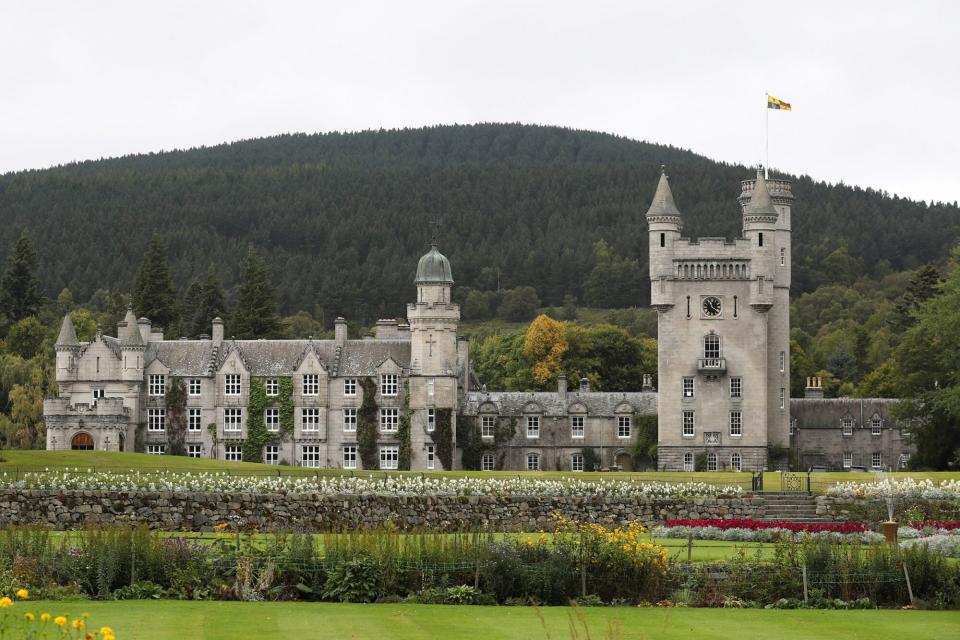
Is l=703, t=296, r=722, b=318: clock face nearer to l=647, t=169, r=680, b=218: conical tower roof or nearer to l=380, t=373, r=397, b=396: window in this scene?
l=647, t=169, r=680, b=218: conical tower roof

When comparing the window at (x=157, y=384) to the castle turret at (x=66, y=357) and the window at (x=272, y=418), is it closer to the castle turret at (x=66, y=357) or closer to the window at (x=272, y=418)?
the castle turret at (x=66, y=357)

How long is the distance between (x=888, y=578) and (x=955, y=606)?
1295 mm

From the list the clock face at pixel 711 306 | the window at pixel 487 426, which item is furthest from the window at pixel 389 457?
the clock face at pixel 711 306

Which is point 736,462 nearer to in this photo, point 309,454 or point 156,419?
point 309,454

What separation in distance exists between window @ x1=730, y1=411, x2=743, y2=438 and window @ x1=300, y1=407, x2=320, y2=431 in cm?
2101

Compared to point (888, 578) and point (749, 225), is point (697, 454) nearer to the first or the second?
point (749, 225)

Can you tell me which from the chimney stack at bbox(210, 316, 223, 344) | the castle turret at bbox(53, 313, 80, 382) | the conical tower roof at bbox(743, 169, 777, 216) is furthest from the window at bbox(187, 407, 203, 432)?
the conical tower roof at bbox(743, 169, 777, 216)

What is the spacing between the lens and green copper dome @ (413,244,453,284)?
84938 millimetres

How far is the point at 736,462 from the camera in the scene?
8369 cm

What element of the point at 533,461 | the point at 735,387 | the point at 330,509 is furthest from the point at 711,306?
the point at 330,509

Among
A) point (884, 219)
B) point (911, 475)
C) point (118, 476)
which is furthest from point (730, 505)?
point (884, 219)

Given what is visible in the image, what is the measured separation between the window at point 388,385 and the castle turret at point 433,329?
1470mm

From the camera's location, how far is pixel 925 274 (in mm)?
111938

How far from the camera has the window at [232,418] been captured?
282 ft
